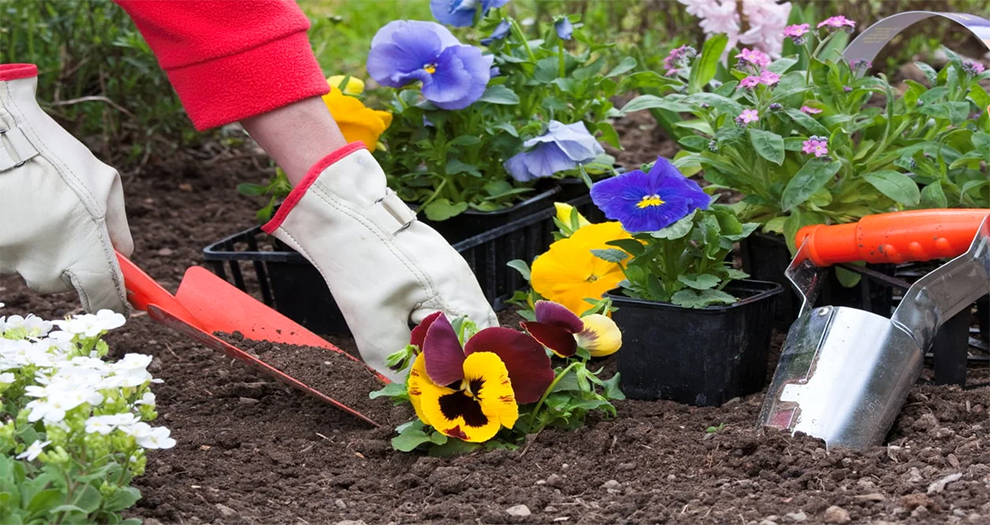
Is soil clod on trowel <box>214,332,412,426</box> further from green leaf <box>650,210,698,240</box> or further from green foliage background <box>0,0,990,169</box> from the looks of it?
green foliage background <box>0,0,990,169</box>

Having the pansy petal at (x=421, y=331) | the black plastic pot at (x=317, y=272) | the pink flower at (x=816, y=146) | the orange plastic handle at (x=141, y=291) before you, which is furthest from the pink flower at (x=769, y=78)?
the orange plastic handle at (x=141, y=291)

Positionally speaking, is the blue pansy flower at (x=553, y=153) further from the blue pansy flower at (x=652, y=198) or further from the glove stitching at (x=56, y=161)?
the glove stitching at (x=56, y=161)

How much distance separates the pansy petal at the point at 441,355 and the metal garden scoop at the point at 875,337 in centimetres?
46

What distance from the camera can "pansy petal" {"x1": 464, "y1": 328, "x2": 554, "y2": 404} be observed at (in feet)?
4.95

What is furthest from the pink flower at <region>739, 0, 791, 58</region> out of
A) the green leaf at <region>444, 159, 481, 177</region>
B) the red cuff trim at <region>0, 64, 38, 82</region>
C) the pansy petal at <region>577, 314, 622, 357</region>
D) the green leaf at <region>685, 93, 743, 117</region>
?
the red cuff trim at <region>0, 64, 38, 82</region>

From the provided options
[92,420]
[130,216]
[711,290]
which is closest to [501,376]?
[711,290]

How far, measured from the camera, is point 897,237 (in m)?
1.67

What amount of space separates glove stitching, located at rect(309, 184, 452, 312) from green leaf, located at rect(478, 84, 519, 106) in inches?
22.7

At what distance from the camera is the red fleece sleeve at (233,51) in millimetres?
1684

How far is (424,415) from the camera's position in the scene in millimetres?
1523

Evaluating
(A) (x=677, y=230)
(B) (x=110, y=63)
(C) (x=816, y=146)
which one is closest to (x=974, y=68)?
(C) (x=816, y=146)

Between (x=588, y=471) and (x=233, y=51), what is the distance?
2.72 feet

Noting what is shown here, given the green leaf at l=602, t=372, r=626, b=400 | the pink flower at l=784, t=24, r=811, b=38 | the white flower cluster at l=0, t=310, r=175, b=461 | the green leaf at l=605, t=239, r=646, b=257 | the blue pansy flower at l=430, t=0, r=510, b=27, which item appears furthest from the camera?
the blue pansy flower at l=430, t=0, r=510, b=27

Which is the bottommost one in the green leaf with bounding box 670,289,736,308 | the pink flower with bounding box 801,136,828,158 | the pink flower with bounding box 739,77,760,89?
the green leaf with bounding box 670,289,736,308
